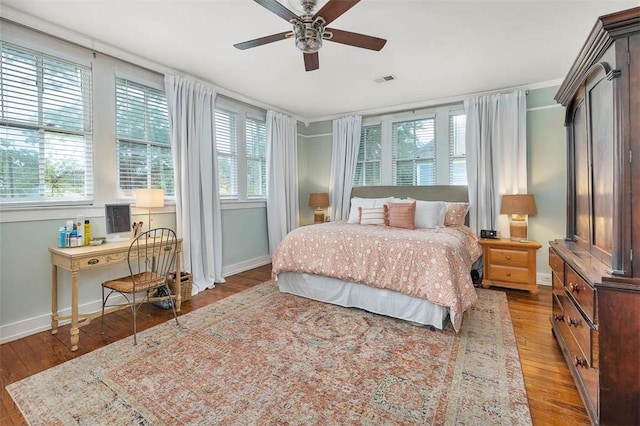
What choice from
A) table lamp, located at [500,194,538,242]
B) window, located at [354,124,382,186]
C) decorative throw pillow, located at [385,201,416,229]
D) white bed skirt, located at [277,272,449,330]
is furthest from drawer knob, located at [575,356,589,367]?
window, located at [354,124,382,186]

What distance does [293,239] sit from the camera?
3402 mm

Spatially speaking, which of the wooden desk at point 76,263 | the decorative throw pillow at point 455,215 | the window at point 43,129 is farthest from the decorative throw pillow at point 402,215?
the window at point 43,129

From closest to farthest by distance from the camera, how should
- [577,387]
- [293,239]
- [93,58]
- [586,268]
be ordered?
[586,268] → [577,387] → [93,58] → [293,239]

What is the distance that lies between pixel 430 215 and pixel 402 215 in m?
0.39

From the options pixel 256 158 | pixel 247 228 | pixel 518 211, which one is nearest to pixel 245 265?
pixel 247 228

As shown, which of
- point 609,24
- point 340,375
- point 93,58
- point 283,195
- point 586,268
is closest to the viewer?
point 609,24

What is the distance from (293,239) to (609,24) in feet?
9.38

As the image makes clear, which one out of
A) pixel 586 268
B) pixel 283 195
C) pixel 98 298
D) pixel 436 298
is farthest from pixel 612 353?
pixel 283 195

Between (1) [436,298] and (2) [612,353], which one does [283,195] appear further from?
(2) [612,353]

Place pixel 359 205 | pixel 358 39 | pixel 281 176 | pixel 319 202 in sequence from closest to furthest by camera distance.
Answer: pixel 358 39, pixel 359 205, pixel 281 176, pixel 319 202

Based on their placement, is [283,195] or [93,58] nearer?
[93,58]

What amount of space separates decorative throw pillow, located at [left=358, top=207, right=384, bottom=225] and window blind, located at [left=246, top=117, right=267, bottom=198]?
1953mm

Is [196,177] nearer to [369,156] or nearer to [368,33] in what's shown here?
[368,33]

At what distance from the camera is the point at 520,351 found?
227 centimetres
